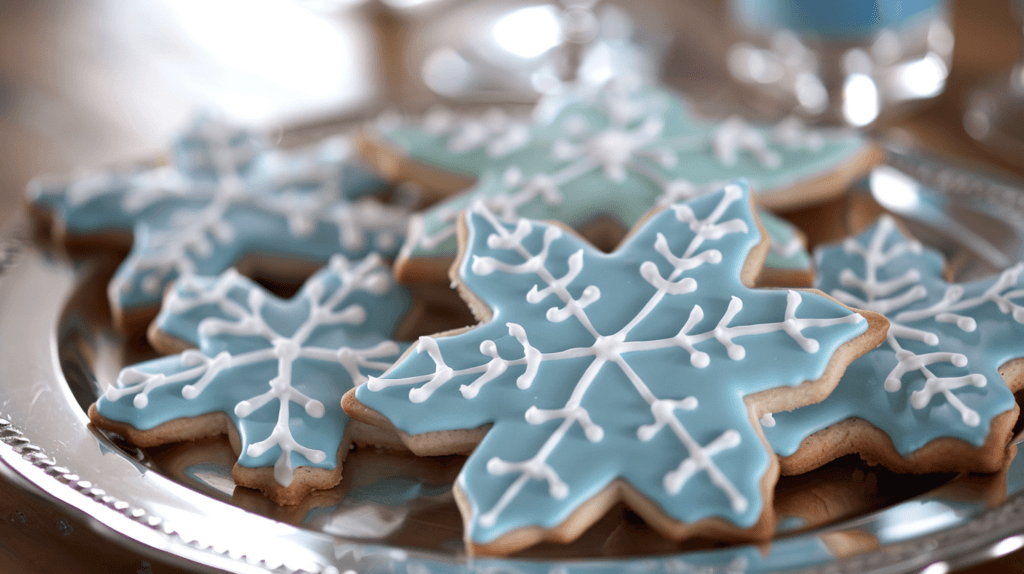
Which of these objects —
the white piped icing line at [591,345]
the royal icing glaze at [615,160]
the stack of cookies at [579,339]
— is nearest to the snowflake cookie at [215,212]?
the stack of cookies at [579,339]

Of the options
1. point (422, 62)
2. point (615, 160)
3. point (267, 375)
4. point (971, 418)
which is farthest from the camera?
point (422, 62)

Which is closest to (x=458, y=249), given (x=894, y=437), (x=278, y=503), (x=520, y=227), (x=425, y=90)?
(x=520, y=227)

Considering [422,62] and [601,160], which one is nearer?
[601,160]

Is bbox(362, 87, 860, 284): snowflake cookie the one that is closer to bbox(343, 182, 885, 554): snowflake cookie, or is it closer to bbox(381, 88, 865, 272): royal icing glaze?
bbox(381, 88, 865, 272): royal icing glaze

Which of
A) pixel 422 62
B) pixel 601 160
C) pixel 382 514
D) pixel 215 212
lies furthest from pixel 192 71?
pixel 382 514

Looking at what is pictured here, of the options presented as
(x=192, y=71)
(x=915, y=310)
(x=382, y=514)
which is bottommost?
(x=192, y=71)

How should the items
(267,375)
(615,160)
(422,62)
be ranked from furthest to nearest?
(422,62) → (615,160) → (267,375)

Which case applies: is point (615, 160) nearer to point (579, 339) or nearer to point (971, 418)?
point (579, 339)

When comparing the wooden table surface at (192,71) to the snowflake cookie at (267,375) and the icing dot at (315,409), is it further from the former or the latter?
the icing dot at (315,409)

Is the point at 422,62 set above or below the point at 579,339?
below
